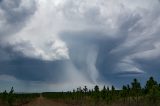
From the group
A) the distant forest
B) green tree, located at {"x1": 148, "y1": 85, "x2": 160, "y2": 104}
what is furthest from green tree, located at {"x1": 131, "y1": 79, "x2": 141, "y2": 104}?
green tree, located at {"x1": 148, "y1": 85, "x2": 160, "y2": 104}

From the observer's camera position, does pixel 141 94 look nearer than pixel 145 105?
No

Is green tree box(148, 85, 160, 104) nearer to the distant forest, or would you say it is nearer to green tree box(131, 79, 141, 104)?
the distant forest

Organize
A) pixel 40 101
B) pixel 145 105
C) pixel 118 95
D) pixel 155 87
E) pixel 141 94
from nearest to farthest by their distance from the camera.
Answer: pixel 155 87, pixel 145 105, pixel 141 94, pixel 118 95, pixel 40 101

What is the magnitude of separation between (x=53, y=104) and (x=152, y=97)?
2493 inches

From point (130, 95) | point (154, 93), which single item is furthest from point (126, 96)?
point (154, 93)

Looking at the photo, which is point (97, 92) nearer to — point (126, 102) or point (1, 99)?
point (126, 102)

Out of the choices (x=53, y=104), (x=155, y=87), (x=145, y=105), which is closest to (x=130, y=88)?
(x=145, y=105)

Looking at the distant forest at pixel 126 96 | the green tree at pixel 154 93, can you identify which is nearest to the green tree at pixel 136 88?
the distant forest at pixel 126 96

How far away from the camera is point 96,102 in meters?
159

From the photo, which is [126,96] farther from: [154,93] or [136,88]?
[154,93]

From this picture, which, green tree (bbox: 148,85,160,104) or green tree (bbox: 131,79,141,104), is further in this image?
green tree (bbox: 131,79,141,104)

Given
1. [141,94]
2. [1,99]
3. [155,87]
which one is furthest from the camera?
[1,99]

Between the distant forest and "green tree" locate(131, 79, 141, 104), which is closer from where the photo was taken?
the distant forest

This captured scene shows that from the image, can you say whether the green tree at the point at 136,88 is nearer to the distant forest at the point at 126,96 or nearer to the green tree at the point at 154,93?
the distant forest at the point at 126,96
